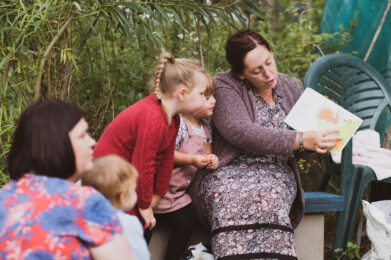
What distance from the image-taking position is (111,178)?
1.86 meters

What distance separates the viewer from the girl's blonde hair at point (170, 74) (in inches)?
98.1

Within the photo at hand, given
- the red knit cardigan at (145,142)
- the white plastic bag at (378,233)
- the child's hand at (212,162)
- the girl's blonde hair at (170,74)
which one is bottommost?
the white plastic bag at (378,233)

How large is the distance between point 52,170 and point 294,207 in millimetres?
1769

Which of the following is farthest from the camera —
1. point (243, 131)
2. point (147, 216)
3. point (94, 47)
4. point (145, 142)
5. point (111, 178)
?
point (94, 47)

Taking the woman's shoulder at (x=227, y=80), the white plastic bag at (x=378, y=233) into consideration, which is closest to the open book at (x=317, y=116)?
the woman's shoulder at (x=227, y=80)

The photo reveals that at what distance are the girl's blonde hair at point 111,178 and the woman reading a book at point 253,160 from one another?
871 millimetres

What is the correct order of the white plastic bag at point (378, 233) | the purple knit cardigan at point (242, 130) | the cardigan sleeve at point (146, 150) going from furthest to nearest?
the white plastic bag at point (378, 233), the purple knit cardigan at point (242, 130), the cardigan sleeve at point (146, 150)

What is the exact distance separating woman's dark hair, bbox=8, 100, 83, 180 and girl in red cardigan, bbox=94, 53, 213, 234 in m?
0.70

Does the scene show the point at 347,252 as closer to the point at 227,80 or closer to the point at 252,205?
the point at 252,205

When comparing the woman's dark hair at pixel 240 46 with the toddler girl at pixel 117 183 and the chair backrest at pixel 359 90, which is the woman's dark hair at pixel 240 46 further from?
the toddler girl at pixel 117 183

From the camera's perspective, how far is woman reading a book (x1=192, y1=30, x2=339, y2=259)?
259 centimetres

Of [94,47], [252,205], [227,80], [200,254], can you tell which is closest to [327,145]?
[252,205]

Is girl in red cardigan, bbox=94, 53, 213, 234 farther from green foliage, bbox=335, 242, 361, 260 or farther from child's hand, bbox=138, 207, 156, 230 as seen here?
green foliage, bbox=335, 242, 361, 260

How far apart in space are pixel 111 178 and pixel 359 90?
246cm
